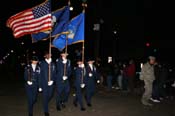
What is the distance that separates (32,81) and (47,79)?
0.69 m

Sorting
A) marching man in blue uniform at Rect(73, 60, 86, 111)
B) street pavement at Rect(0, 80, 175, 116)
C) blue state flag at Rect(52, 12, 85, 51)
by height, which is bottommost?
street pavement at Rect(0, 80, 175, 116)

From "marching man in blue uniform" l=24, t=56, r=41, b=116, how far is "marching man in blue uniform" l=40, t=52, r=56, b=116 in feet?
0.72

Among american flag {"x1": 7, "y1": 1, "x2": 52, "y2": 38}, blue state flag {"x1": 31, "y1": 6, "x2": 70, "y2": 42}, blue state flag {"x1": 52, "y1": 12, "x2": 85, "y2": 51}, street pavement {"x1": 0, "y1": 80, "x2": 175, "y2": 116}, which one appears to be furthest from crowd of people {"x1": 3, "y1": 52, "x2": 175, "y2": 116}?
american flag {"x1": 7, "y1": 1, "x2": 52, "y2": 38}

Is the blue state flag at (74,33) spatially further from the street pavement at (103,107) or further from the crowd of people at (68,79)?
the street pavement at (103,107)

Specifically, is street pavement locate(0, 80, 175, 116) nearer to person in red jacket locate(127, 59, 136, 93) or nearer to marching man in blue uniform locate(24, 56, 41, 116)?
marching man in blue uniform locate(24, 56, 41, 116)

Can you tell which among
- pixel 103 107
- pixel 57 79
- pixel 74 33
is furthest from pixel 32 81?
pixel 103 107

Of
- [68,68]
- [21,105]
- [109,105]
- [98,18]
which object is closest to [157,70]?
[109,105]

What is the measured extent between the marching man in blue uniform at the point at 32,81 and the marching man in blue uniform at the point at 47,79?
22 cm

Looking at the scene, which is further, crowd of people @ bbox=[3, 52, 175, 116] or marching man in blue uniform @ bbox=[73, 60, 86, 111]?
marching man in blue uniform @ bbox=[73, 60, 86, 111]

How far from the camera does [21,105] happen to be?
1312 centimetres

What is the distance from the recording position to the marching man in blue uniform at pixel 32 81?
10.5 meters

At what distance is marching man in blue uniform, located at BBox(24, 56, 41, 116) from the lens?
10.5 m

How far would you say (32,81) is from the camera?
34.4 feet

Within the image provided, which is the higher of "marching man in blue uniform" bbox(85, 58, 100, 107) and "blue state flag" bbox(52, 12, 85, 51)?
"blue state flag" bbox(52, 12, 85, 51)
